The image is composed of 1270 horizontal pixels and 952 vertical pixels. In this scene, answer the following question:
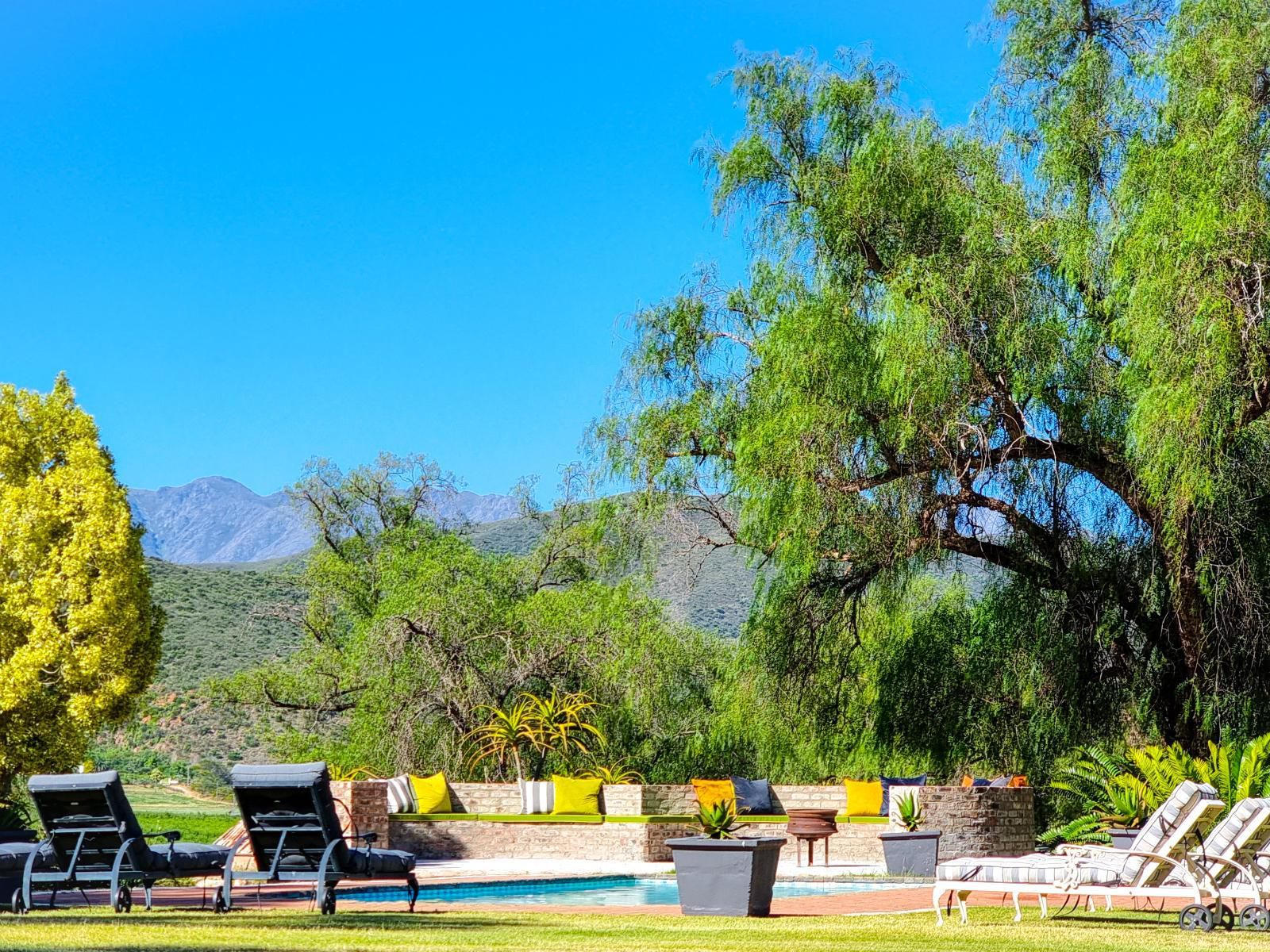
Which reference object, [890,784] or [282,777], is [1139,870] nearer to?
[282,777]

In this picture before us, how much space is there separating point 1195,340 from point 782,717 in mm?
7194

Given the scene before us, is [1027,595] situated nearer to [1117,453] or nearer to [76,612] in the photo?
[1117,453]

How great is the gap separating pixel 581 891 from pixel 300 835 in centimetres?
481

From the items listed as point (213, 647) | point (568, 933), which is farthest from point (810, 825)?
point (213, 647)

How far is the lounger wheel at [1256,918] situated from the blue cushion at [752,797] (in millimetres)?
8971

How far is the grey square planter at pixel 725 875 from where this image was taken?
9.70 meters

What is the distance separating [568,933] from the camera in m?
8.09

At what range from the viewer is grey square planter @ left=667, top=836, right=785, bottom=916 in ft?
31.8

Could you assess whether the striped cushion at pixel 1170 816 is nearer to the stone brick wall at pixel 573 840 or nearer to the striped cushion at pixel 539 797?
the stone brick wall at pixel 573 840

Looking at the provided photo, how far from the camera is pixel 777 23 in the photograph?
16609 mm

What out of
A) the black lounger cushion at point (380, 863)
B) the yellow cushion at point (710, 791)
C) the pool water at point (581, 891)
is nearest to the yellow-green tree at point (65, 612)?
the yellow cushion at point (710, 791)

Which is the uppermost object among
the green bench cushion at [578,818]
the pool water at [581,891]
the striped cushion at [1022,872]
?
the striped cushion at [1022,872]

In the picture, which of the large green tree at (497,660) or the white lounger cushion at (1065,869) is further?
the large green tree at (497,660)

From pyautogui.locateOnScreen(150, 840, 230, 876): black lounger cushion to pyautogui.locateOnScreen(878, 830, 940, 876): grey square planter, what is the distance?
24.2 ft
